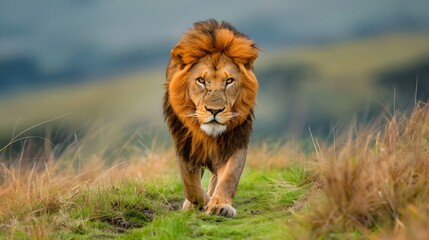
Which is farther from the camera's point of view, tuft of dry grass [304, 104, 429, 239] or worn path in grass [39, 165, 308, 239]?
worn path in grass [39, 165, 308, 239]

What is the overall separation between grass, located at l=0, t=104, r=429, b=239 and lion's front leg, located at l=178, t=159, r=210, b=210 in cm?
20

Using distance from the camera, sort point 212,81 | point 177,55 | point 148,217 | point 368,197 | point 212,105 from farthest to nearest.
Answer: point 148,217
point 177,55
point 212,81
point 212,105
point 368,197

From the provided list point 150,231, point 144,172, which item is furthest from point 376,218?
point 144,172

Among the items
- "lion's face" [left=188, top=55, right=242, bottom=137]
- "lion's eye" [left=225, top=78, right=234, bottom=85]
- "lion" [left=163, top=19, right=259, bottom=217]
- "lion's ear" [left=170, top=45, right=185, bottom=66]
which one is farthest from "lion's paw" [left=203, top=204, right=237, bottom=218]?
"lion's ear" [left=170, top=45, right=185, bottom=66]

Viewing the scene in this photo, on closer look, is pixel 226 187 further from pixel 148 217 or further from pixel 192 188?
pixel 148 217

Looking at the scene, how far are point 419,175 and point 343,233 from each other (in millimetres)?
720

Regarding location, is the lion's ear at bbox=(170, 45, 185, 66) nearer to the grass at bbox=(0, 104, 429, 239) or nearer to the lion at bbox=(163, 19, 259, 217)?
the lion at bbox=(163, 19, 259, 217)

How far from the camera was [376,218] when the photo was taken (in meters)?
4.79

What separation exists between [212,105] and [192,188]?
0.85 metres

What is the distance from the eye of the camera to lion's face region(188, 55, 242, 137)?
633 centimetres

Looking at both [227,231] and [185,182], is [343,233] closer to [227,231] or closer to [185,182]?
[227,231]

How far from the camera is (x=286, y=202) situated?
6648 mm

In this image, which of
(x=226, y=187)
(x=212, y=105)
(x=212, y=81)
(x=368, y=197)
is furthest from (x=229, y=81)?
(x=368, y=197)

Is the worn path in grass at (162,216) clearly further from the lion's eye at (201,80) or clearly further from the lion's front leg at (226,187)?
the lion's eye at (201,80)
